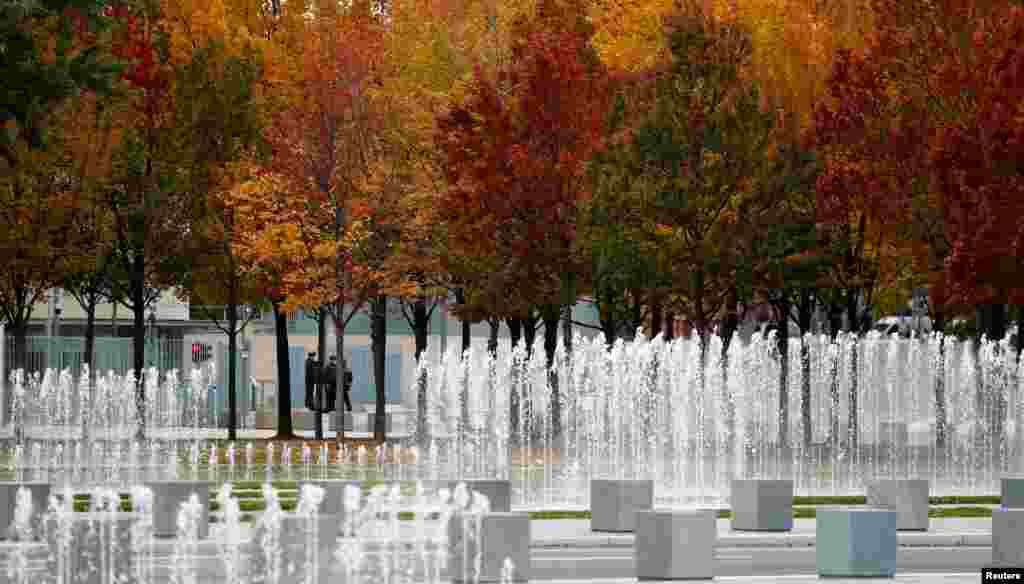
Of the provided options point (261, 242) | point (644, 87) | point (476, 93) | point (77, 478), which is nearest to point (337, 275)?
point (261, 242)

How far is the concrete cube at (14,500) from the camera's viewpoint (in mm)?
20594

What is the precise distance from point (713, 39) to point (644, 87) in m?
1.50

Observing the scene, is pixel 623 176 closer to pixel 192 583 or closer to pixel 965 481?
pixel 965 481

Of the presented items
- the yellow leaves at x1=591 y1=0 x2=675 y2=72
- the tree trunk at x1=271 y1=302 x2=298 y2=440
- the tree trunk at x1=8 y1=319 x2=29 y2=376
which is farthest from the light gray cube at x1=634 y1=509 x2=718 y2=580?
the tree trunk at x1=8 y1=319 x2=29 y2=376

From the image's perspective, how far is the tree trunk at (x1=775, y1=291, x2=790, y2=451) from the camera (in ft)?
137

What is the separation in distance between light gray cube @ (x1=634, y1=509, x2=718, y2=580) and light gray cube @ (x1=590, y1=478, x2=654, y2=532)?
505 centimetres

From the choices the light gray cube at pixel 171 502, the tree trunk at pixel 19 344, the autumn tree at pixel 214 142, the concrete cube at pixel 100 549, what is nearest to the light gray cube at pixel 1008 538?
the concrete cube at pixel 100 549

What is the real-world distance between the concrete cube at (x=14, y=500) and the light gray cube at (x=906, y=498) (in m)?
8.76

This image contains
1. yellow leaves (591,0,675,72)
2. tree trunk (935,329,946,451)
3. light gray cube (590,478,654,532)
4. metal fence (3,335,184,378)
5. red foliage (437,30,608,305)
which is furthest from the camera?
metal fence (3,335,184,378)

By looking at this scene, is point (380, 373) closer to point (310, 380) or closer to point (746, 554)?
point (310, 380)

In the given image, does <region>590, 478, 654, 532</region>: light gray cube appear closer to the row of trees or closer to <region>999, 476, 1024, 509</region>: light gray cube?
<region>999, 476, 1024, 509</region>: light gray cube

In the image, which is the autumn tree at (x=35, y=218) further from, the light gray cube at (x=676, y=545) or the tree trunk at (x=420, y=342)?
the light gray cube at (x=676, y=545)

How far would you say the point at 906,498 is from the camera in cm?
2312

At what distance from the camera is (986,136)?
113 ft
